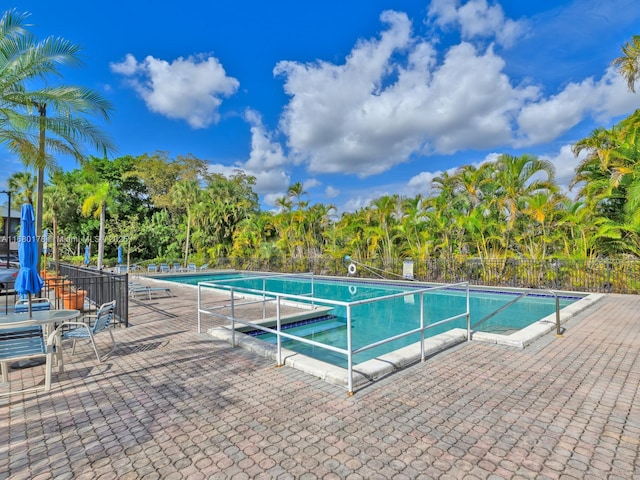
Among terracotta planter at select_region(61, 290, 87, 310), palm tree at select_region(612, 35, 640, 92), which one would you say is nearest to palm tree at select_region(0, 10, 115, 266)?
terracotta planter at select_region(61, 290, 87, 310)

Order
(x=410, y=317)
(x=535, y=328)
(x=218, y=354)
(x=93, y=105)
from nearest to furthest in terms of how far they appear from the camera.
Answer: (x=218, y=354) → (x=535, y=328) → (x=93, y=105) → (x=410, y=317)

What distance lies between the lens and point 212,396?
3.61 metres

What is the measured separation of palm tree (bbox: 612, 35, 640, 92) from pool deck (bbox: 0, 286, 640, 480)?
A: 8681mm

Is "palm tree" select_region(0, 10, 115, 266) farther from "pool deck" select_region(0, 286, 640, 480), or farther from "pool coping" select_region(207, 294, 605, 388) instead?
"pool coping" select_region(207, 294, 605, 388)

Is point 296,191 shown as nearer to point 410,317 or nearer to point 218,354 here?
point 410,317

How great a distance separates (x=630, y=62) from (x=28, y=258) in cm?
1498

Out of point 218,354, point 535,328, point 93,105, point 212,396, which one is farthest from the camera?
point 93,105

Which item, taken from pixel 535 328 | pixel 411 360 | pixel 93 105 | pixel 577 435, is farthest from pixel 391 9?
→ pixel 577 435

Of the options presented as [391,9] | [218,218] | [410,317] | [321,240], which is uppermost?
[391,9]

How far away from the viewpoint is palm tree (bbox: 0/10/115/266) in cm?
667

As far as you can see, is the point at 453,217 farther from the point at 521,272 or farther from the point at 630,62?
the point at 630,62

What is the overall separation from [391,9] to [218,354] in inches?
482

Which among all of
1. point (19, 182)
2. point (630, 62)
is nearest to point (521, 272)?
point (630, 62)

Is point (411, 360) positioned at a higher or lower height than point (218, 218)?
lower
